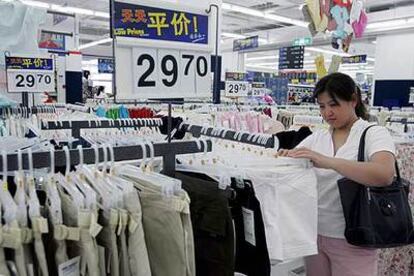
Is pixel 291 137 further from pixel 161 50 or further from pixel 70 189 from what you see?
pixel 70 189

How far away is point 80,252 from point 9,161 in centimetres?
33

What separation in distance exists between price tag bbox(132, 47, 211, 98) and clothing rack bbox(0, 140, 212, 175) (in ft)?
1.43

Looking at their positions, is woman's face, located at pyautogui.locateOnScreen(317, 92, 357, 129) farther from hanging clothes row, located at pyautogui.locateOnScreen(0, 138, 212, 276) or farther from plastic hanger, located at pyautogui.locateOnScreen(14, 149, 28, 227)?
plastic hanger, located at pyautogui.locateOnScreen(14, 149, 28, 227)

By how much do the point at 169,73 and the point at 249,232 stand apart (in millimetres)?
882

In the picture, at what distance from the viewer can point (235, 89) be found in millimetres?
6367

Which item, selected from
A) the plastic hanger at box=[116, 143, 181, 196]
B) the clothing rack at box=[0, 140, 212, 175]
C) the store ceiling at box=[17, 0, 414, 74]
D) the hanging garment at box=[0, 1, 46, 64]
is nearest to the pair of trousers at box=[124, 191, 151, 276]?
the plastic hanger at box=[116, 143, 181, 196]

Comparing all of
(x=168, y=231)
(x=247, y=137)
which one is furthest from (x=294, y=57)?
(x=168, y=231)

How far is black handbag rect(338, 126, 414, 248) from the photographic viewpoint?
5.92 feet

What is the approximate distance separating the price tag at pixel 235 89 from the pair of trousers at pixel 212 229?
5.09m

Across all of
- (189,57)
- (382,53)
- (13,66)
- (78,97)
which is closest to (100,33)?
(78,97)

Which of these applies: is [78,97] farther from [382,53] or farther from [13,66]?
[382,53]

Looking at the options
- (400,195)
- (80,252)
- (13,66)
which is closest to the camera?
(80,252)

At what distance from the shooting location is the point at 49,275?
1.06m

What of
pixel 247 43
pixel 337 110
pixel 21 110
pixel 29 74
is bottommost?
pixel 21 110
